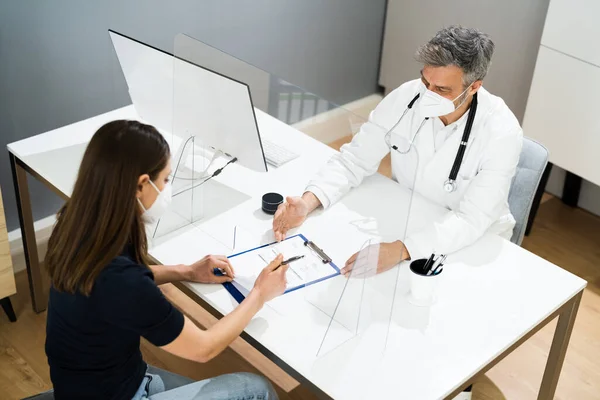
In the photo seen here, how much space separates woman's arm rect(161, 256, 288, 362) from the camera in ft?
5.47

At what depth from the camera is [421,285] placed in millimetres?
1876

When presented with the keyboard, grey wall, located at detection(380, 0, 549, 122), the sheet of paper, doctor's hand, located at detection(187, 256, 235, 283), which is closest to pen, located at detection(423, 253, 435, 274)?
the sheet of paper

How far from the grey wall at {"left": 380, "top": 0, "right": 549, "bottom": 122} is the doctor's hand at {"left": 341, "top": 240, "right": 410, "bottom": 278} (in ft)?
6.04

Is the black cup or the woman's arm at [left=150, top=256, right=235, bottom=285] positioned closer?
the woman's arm at [left=150, top=256, right=235, bottom=285]

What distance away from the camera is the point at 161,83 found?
91.0 inches

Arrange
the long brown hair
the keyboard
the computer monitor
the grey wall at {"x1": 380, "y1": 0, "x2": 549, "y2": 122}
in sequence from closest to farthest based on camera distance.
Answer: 1. the long brown hair
2. the computer monitor
3. the keyboard
4. the grey wall at {"x1": 380, "y1": 0, "x2": 549, "y2": 122}

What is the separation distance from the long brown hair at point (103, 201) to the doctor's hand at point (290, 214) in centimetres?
58

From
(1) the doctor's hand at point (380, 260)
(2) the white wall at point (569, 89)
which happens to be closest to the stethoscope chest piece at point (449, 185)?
(1) the doctor's hand at point (380, 260)

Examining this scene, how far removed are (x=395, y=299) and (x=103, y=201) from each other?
77 cm

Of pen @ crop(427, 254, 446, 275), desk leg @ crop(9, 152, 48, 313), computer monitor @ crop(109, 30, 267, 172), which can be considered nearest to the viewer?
pen @ crop(427, 254, 446, 275)


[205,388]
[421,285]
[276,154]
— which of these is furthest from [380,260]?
[276,154]

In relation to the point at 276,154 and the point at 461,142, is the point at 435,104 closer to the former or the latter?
the point at 461,142

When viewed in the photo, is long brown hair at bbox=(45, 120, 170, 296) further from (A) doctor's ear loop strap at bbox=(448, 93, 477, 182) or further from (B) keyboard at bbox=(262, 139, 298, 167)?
(A) doctor's ear loop strap at bbox=(448, 93, 477, 182)

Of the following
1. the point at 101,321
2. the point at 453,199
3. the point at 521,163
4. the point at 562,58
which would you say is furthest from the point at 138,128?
the point at 562,58
